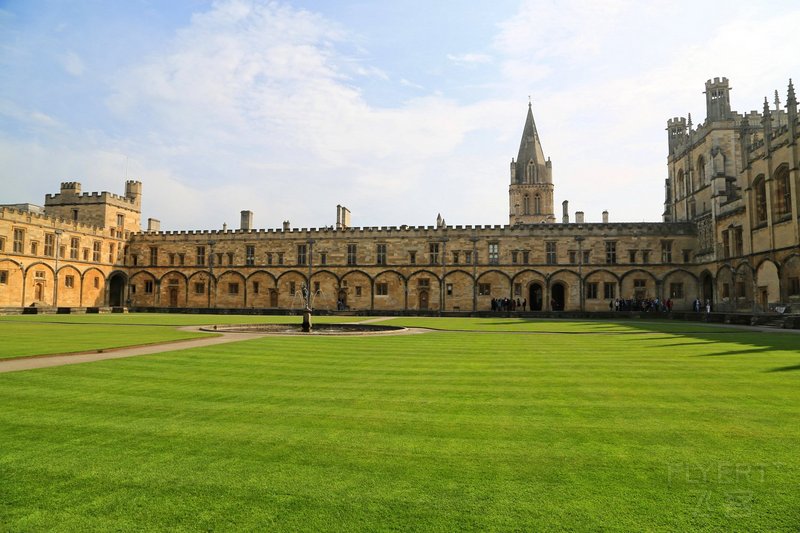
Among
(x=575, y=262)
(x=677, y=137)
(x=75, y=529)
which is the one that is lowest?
(x=75, y=529)

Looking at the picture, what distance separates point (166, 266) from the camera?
5184 centimetres

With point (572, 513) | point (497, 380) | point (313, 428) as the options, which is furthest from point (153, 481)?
point (497, 380)

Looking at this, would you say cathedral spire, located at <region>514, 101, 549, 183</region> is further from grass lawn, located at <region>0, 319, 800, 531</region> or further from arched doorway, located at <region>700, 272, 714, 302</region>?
grass lawn, located at <region>0, 319, 800, 531</region>

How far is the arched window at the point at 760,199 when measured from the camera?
32.2m

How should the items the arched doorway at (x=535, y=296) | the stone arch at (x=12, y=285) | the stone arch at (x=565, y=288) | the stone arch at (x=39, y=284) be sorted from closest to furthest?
the stone arch at (x=12, y=285) → the stone arch at (x=39, y=284) → the stone arch at (x=565, y=288) → the arched doorway at (x=535, y=296)

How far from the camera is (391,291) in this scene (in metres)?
47.9

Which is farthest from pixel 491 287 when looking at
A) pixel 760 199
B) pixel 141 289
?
pixel 141 289

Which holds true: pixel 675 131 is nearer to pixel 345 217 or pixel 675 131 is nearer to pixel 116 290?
pixel 345 217

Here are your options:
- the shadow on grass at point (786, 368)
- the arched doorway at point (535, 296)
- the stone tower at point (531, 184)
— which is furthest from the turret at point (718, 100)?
the shadow on grass at point (786, 368)

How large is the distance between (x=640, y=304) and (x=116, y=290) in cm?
5258

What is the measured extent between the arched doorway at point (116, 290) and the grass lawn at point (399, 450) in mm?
49298

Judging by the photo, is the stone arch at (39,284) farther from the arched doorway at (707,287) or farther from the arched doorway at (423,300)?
the arched doorway at (707,287)

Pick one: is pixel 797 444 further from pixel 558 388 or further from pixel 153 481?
pixel 153 481

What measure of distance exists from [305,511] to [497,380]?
5371mm
